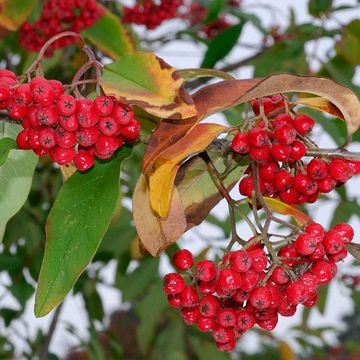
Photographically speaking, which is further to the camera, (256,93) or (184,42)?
A: (184,42)

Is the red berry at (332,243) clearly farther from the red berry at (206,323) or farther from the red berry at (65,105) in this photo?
the red berry at (65,105)

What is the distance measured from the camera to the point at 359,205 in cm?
194

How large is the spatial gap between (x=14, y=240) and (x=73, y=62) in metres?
0.50

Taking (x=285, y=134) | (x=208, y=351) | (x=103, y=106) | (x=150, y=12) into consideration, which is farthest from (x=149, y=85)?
(x=208, y=351)

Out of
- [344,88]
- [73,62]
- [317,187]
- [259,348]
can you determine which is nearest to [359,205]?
[73,62]

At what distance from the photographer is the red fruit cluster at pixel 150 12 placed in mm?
1824

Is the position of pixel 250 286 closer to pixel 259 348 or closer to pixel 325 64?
pixel 325 64

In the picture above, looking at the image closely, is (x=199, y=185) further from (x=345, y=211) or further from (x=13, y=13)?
(x=345, y=211)

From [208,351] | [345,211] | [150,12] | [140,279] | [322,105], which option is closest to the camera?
[322,105]

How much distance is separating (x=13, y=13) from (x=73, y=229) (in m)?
0.79

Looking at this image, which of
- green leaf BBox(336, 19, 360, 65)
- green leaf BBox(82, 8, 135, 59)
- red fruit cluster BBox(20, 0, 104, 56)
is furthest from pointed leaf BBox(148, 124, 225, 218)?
green leaf BBox(336, 19, 360, 65)

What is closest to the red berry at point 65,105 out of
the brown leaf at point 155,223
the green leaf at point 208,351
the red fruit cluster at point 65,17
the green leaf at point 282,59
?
the brown leaf at point 155,223

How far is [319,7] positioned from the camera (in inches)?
77.7

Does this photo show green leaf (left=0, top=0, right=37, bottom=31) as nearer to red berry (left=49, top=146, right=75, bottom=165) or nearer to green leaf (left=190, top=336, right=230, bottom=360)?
red berry (left=49, top=146, right=75, bottom=165)
